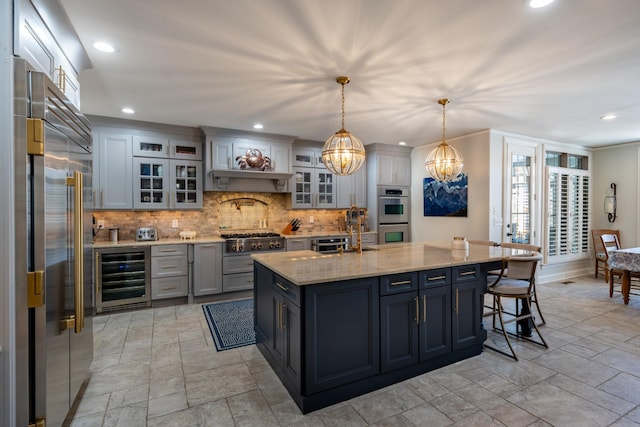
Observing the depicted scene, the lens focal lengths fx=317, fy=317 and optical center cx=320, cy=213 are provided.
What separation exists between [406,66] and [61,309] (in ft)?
10.1

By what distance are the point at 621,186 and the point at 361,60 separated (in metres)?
6.65

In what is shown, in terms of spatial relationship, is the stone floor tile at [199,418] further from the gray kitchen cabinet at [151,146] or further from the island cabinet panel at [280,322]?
the gray kitchen cabinet at [151,146]

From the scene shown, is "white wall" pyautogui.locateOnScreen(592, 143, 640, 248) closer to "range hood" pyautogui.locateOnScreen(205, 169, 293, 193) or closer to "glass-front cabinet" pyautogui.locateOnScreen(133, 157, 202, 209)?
"range hood" pyautogui.locateOnScreen(205, 169, 293, 193)

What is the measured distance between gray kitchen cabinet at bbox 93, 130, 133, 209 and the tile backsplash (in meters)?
0.33

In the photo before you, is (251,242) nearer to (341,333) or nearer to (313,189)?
(313,189)

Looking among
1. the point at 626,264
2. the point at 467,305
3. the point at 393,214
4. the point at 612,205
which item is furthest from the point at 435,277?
the point at 612,205

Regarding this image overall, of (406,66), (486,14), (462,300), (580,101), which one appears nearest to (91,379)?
(462,300)

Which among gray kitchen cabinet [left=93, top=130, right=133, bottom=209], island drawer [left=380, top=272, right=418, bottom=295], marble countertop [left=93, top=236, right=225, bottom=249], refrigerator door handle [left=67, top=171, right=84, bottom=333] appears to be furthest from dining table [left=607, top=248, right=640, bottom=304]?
gray kitchen cabinet [left=93, top=130, right=133, bottom=209]

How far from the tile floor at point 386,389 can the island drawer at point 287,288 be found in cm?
77

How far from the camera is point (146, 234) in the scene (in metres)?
4.65

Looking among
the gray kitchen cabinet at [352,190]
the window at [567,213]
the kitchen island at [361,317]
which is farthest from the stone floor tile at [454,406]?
the window at [567,213]

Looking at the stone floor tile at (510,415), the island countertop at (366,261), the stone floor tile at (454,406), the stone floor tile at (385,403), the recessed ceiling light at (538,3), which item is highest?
the recessed ceiling light at (538,3)

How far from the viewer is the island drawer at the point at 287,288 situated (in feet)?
7.30

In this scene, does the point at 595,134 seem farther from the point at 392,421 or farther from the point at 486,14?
the point at 392,421
